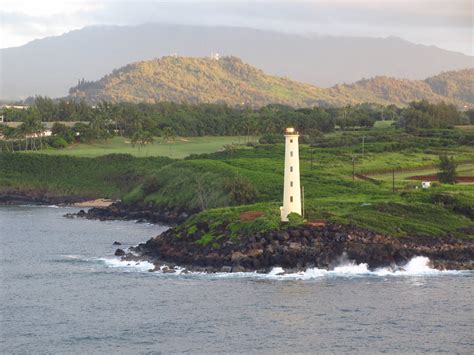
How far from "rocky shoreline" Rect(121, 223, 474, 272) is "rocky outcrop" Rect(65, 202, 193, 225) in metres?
28.5

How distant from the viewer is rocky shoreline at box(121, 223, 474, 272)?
221 ft

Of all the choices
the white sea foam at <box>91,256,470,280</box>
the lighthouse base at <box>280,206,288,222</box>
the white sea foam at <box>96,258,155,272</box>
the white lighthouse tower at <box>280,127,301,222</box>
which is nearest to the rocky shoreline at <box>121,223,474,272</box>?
the white sea foam at <box>91,256,470,280</box>

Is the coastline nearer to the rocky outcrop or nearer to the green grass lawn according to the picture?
the rocky outcrop

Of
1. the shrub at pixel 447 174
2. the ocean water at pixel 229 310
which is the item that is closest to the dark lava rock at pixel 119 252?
the ocean water at pixel 229 310

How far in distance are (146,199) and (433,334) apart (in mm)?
64183

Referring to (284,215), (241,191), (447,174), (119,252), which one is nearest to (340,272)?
(284,215)

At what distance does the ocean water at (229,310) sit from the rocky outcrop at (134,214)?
26363 millimetres

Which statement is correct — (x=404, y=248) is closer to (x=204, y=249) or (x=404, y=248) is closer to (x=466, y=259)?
(x=466, y=259)

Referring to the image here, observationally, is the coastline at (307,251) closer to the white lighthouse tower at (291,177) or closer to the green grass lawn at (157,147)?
the white lighthouse tower at (291,177)

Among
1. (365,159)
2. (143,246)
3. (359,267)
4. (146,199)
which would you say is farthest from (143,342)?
(365,159)

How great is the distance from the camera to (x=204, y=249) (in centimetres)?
7188

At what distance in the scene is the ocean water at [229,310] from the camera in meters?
50.6

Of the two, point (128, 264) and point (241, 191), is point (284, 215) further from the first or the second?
point (241, 191)

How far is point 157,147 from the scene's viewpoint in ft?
516
